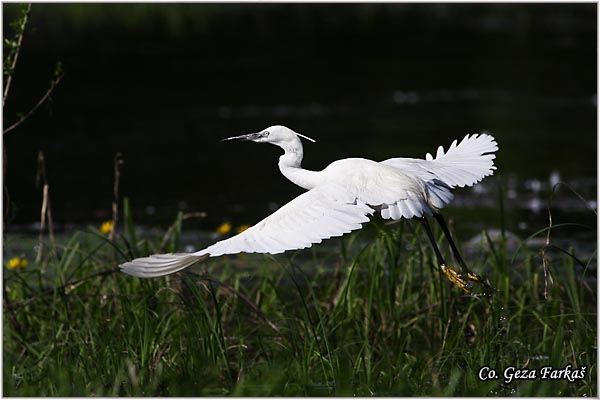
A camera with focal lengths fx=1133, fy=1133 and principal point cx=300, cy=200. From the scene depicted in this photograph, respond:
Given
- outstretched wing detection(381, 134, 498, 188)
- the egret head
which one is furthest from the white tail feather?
Result: outstretched wing detection(381, 134, 498, 188)

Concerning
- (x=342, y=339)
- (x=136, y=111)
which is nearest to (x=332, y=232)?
(x=342, y=339)

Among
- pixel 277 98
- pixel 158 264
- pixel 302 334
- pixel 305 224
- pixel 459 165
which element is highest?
pixel 277 98

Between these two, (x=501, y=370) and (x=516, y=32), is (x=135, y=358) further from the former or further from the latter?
(x=516, y=32)

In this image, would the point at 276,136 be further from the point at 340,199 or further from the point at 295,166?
the point at 340,199

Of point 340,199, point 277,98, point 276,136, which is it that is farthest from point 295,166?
point 277,98

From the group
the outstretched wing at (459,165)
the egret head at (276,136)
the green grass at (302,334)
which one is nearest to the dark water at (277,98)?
the green grass at (302,334)

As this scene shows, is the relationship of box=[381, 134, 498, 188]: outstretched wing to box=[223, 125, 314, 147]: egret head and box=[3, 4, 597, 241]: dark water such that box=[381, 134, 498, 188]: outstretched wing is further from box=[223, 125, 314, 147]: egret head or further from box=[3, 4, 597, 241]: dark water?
box=[3, 4, 597, 241]: dark water

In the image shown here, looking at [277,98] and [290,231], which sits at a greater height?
[277,98]

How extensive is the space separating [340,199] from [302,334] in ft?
4.20

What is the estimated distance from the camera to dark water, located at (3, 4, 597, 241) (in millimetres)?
8688

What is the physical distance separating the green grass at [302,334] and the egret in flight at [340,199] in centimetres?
47

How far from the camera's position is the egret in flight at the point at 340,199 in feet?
11.3

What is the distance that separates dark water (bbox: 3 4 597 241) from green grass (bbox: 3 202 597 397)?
636 millimetres

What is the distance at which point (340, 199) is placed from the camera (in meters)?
3.65
